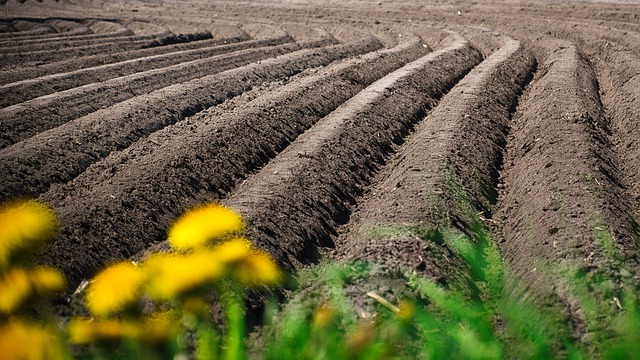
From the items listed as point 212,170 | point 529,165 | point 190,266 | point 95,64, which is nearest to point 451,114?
point 529,165

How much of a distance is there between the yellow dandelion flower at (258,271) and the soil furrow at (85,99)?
4274 millimetres

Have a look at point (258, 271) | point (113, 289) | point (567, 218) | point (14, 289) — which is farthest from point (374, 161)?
point (14, 289)

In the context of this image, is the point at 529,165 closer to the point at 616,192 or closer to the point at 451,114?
the point at 616,192

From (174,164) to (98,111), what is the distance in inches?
108

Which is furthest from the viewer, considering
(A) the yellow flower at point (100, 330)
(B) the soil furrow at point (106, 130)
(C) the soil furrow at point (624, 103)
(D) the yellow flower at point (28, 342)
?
(C) the soil furrow at point (624, 103)

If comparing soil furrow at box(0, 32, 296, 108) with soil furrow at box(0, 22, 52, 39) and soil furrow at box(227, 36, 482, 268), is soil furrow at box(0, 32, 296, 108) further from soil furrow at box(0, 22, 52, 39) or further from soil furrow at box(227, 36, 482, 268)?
soil furrow at box(0, 22, 52, 39)

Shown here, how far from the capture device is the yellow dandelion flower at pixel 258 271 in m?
3.97

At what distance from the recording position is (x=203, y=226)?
17.7 ft

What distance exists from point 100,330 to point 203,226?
2112 millimetres

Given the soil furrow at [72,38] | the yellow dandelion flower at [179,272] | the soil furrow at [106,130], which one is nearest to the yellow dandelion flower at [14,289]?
the yellow dandelion flower at [179,272]

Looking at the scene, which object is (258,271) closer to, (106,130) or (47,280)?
(47,280)

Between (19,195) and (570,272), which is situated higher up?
(570,272)

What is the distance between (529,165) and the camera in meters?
6.05

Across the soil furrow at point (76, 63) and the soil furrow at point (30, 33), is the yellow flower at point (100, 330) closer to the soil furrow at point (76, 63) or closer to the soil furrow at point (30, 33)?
the soil furrow at point (76, 63)
